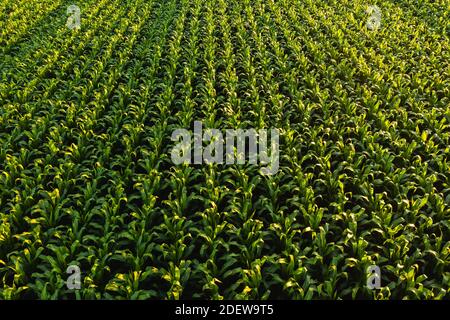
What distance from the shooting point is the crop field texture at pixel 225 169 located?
4945 mm

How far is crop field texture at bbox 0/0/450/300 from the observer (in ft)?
16.2

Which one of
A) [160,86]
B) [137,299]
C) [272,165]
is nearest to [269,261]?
[137,299]

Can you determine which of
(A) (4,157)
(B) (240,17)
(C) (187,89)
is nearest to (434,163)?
(C) (187,89)

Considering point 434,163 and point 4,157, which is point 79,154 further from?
point 434,163

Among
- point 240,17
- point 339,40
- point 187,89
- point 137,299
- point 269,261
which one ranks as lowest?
point 137,299

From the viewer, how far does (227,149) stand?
23.0 ft

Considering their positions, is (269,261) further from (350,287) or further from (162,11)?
(162,11)

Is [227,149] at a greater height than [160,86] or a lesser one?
lesser

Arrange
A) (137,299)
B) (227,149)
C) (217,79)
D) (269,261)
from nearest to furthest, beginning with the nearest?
(137,299) → (269,261) → (227,149) → (217,79)

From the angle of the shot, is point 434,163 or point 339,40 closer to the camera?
point 434,163

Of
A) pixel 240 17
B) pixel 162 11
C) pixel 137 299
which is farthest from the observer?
pixel 162 11

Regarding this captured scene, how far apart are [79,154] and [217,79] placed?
3.82m

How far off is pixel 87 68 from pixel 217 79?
295 cm

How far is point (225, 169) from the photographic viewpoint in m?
6.56
